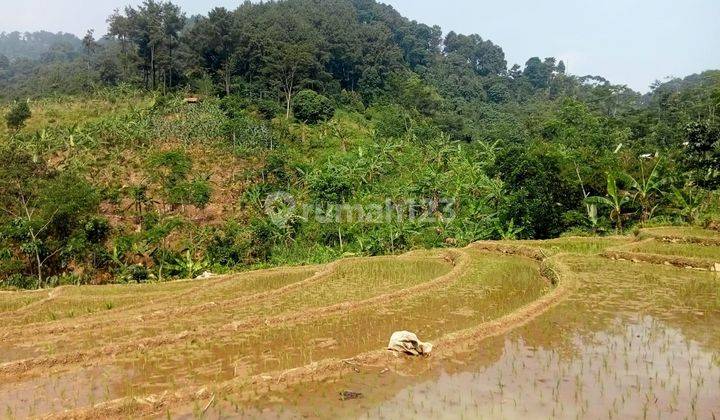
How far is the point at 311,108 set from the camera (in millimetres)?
37594

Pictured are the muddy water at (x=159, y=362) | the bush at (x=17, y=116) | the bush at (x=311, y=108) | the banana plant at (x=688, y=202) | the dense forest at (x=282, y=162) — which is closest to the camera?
the muddy water at (x=159, y=362)

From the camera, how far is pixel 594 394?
5527mm

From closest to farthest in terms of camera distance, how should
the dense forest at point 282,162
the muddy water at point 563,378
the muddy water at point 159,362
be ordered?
the muddy water at point 563,378 → the muddy water at point 159,362 → the dense forest at point 282,162

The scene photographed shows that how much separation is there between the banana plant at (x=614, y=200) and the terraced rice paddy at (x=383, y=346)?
4.34 metres

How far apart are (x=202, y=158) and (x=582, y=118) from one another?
76.2ft

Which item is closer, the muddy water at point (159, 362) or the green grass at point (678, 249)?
the muddy water at point (159, 362)

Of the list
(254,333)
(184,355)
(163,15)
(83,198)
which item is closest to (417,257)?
(254,333)

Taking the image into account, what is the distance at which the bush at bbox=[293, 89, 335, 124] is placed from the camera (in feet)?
123

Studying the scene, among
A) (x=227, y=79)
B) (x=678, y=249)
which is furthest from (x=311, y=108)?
(x=678, y=249)

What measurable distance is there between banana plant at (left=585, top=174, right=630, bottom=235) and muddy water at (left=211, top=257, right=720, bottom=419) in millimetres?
8417

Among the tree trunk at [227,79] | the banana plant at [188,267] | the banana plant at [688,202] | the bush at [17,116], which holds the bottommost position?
the banana plant at [188,267]

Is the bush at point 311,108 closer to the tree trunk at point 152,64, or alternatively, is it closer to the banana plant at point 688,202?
the tree trunk at point 152,64

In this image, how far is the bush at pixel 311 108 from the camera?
1481 inches

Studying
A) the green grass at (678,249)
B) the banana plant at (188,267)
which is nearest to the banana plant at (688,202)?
the green grass at (678,249)
